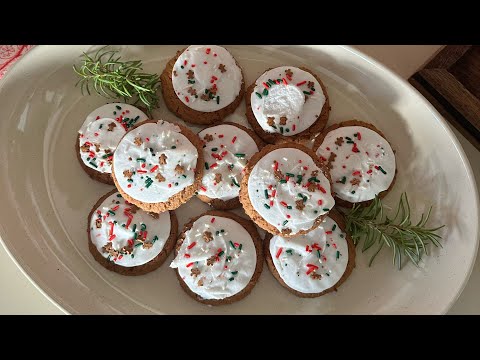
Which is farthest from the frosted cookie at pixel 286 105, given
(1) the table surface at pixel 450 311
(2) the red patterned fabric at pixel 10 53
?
(2) the red patterned fabric at pixel 10 53

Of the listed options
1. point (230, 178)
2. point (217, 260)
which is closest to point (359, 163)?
point (230, 178)

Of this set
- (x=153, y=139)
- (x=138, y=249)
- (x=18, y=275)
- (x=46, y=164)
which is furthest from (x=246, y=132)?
(x=18, y=275)

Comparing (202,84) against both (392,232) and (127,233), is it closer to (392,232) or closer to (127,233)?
(127,233)

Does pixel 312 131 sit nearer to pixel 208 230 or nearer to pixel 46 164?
pixel 208 230

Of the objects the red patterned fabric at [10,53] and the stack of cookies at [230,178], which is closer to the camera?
the stack of cookies at [230,178]

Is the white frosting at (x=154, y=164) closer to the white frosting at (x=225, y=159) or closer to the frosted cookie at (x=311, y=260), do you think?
the white frosting at (x=225, y=159)

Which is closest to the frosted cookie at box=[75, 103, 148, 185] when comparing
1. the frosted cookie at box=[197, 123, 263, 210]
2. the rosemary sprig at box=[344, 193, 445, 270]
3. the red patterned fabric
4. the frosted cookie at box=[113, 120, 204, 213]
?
the frosted cookie at box=[113, 120, 204, 213]
